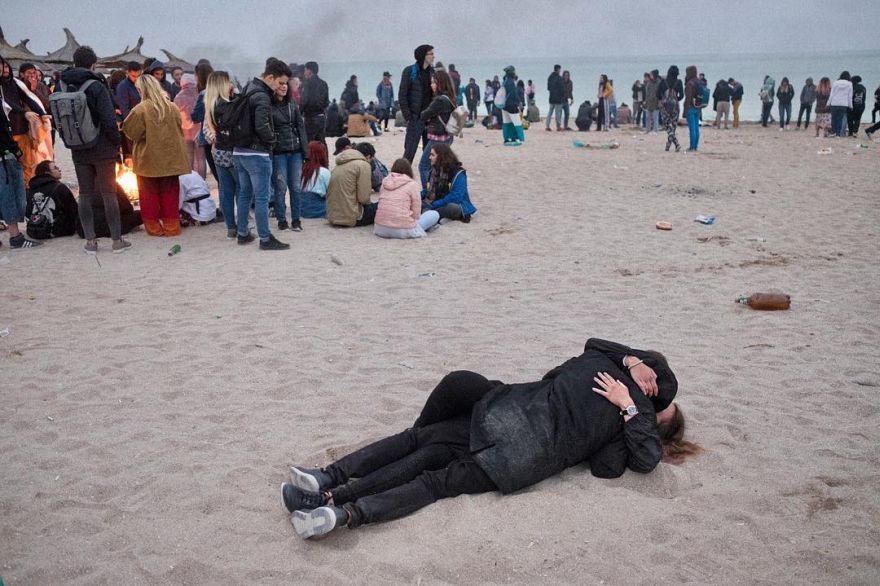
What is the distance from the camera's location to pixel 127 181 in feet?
29.8

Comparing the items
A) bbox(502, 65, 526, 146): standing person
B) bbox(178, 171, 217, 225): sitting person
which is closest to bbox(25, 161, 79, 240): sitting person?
bbox(178, 171, 217, 225): sitting person

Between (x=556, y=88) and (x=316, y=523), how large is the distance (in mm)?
19935

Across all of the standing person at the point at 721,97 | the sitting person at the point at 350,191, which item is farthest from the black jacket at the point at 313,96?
the standing person at the point at 721,97

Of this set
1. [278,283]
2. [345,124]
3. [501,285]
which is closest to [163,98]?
[278,283]

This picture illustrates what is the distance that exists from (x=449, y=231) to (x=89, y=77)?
13.4 feet

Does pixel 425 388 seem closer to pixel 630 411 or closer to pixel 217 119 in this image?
pixel 630 411

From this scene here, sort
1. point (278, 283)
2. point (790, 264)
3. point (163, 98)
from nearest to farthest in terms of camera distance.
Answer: point (278, 283) → point (790, 264) → point (163, 98)

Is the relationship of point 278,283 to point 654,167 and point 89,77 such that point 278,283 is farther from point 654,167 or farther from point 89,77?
point 654,167

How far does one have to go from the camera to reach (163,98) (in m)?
7.86

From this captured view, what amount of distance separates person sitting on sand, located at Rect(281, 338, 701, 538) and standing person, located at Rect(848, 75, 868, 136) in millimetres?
17736

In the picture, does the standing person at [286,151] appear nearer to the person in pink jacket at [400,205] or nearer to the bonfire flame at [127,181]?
the person in pink jacket at [400,205]

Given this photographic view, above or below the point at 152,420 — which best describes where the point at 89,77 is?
above

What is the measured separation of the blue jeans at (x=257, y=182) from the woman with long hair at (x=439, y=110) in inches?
103

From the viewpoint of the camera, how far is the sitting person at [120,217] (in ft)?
27.3
